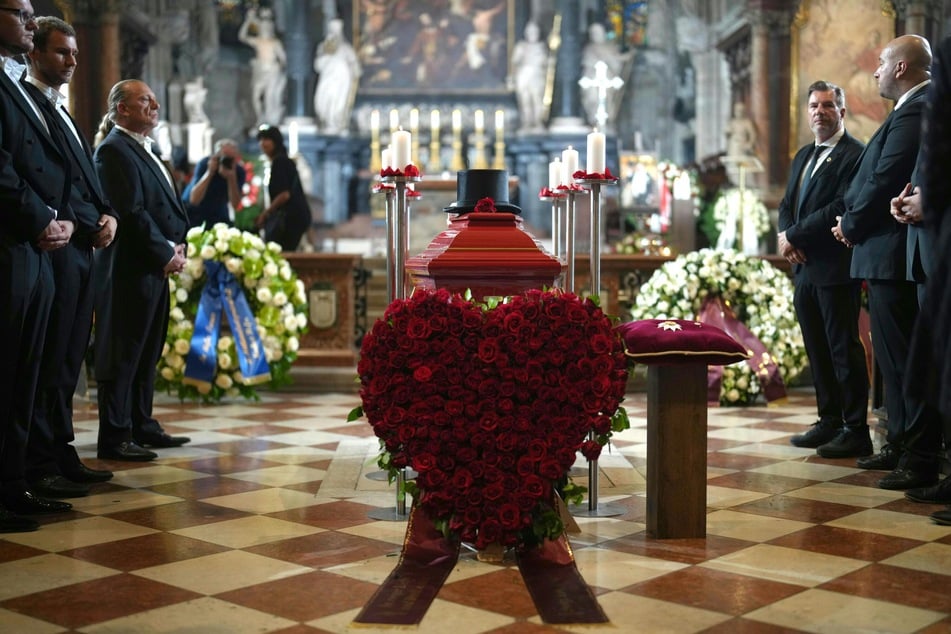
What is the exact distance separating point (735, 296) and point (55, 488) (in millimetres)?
4888

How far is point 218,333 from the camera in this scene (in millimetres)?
7527

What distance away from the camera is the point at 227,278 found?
7.54m

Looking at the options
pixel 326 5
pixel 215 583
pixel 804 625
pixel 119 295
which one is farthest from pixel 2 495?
pixel 326 5

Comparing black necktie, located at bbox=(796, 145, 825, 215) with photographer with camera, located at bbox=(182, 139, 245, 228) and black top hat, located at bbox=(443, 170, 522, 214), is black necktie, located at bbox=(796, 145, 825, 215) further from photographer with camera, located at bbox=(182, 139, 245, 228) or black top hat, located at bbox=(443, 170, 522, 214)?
photographer with camera, located at bbox=(182, 139, 245, 228)

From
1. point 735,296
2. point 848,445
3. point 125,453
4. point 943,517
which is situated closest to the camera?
point 943,517

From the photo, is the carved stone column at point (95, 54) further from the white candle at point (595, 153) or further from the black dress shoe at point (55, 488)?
the white candle at point (595, 153)

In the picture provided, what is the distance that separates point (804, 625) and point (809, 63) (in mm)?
13102

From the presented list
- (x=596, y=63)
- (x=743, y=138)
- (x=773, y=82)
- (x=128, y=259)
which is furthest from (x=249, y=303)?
(x=596, y=63)

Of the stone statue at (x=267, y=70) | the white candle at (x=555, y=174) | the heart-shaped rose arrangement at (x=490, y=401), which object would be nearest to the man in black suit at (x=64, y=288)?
the heart-shaped rose arrangement at (x=490, y=401)

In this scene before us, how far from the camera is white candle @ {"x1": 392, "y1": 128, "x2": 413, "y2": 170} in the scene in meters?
4.37

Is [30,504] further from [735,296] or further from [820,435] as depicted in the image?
[735,296]

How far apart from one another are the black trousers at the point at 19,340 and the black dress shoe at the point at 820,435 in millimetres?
3587

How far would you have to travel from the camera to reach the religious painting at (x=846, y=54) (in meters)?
14.2

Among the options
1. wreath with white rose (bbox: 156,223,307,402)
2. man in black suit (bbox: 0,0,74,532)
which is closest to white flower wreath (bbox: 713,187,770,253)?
wreath with white rose (bbox: 156,223,307,402)
